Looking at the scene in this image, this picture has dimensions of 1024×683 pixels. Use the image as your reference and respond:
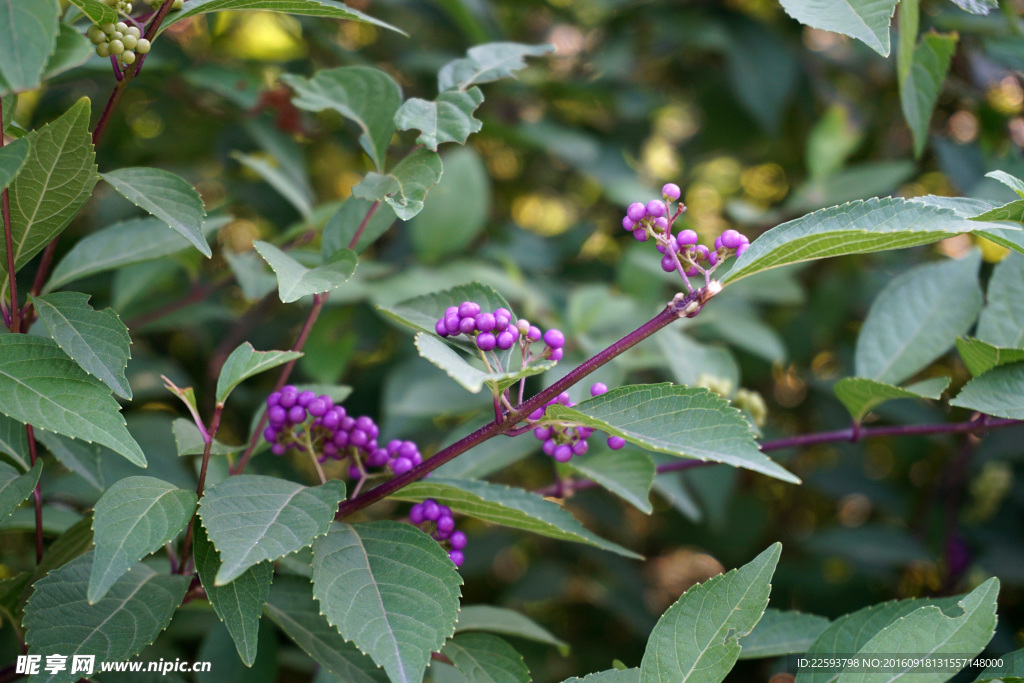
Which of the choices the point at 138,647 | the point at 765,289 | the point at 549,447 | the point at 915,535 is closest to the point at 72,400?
the point at 138,647

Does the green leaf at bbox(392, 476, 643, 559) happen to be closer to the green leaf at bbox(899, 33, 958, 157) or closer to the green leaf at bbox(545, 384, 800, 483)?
the green leaf at bbox(545, 384, 800, 483)

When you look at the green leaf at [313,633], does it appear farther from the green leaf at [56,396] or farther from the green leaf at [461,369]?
the green leaf at [461,369]

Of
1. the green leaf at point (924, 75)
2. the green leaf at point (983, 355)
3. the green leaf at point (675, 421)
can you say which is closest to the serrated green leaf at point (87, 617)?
the green leaf at point (675, 421)

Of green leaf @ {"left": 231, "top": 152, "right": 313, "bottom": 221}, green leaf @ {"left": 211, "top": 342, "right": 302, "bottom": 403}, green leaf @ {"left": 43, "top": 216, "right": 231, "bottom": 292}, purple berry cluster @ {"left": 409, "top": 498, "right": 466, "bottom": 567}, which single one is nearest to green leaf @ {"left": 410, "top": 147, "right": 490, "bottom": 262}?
green leaf @ {"left": 231, "top": 152, "right": 313, "bottom": 221}

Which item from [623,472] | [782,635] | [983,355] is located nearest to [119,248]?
[623,472]

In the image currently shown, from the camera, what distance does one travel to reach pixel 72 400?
875 millimetres

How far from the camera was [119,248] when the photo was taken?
49.4 inches

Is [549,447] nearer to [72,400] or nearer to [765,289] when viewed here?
[72,400]

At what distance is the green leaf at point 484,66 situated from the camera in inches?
43.7

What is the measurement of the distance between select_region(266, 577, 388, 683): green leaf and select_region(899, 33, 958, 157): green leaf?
4.25ft

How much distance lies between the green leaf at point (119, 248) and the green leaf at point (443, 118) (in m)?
0.48

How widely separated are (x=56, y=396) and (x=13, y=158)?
277 mm

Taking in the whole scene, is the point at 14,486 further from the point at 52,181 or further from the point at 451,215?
the point at 451,215

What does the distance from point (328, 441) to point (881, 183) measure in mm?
1783
